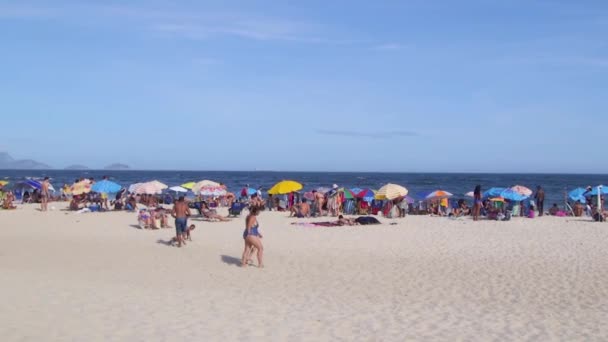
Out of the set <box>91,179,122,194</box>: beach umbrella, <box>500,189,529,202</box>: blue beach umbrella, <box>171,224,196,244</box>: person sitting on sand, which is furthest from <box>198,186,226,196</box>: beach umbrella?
<box>500,189,529,202</box>: blue beach umbrella

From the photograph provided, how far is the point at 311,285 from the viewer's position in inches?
387

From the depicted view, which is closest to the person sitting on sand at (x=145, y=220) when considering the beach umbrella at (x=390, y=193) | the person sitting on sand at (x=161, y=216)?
the person sitting on sand at (x=161, y=216)

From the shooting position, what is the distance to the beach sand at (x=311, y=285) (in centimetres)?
696

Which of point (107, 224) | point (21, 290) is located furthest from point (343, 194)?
point (21, 290)

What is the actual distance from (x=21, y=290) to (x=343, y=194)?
15467 mm

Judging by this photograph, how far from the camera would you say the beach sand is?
274 inches

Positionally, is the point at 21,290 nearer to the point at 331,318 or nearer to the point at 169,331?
the point at 169,331

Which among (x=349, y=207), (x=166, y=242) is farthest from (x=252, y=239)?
(x=349, y=207)

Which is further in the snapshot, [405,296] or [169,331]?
[405,296]

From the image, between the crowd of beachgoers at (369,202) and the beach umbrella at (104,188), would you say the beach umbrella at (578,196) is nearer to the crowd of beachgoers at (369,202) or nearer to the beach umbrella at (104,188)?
the crowd of beachgoers at (369,202)

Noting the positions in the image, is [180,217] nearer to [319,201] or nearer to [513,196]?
[319,201]

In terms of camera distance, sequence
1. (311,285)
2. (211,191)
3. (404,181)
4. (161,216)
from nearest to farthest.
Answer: (311,285)
(161,216)
(211,191)
(404,181)

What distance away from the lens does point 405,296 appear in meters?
8.96

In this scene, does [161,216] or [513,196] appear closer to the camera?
[161,216]
